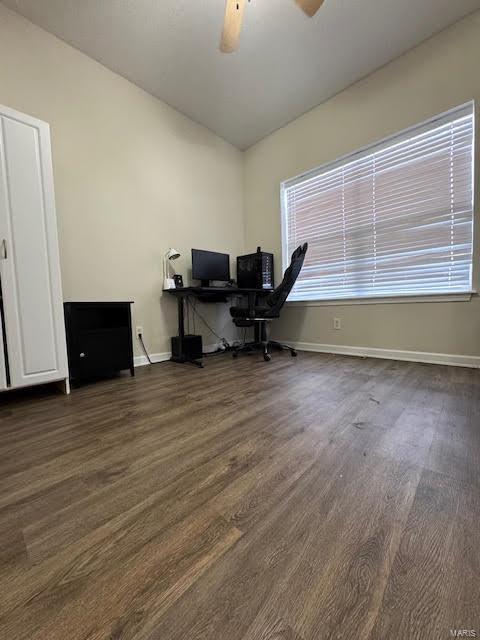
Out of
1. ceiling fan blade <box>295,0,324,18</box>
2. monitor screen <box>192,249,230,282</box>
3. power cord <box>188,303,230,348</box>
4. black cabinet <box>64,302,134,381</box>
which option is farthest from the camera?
power cord <box>188,303,230,348</box>

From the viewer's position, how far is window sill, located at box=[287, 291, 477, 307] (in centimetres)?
220

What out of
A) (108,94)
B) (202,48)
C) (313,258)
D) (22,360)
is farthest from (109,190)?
(313,258)

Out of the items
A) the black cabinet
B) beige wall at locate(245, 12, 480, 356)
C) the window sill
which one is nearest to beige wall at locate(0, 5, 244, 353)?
the black cabinet

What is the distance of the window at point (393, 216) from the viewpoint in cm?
221

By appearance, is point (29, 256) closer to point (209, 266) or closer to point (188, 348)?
point (188, 348)

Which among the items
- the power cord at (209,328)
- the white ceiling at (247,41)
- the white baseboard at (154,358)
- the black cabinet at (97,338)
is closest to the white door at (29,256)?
the black cabinet at (97,338)

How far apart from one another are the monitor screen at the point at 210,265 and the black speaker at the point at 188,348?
707mm

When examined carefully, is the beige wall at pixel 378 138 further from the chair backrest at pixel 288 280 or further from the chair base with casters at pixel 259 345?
the chair backrest at pixel 288 280

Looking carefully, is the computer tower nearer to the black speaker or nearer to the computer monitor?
the computer monitor

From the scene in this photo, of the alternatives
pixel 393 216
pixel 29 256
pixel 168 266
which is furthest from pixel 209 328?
pixel 393 216

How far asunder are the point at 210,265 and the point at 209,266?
2cm

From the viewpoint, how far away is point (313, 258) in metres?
3.17

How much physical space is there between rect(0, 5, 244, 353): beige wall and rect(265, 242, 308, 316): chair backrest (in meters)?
1.00

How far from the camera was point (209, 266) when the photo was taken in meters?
3.16
